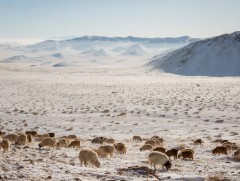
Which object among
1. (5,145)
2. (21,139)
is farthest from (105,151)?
(21,139)

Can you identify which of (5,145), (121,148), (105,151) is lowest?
(121,148)

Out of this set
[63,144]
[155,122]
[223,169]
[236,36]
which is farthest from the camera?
[236,36]

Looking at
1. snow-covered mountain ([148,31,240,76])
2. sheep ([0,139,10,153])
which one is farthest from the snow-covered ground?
snow-covered mountain ([148,31,240,76])

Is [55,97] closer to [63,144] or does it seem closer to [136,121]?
[136,121]

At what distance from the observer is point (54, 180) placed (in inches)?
332

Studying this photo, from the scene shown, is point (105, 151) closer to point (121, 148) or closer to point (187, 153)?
point (121, 148)

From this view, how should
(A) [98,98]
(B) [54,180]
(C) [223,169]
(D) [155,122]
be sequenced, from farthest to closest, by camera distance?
(A) [98,98] < (D) [155,122] < (C) [223,169] < (B) [54,180]

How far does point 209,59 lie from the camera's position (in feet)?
338

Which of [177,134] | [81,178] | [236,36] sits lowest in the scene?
[177,134]

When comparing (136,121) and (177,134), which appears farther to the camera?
(136,121)

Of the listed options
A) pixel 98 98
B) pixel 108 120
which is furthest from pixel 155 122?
pixel 98 98

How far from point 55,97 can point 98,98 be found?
4651mm

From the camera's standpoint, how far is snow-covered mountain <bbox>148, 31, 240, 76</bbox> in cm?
9612

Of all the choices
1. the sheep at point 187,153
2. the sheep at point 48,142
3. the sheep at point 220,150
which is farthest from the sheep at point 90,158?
the sheep at point 220,150
